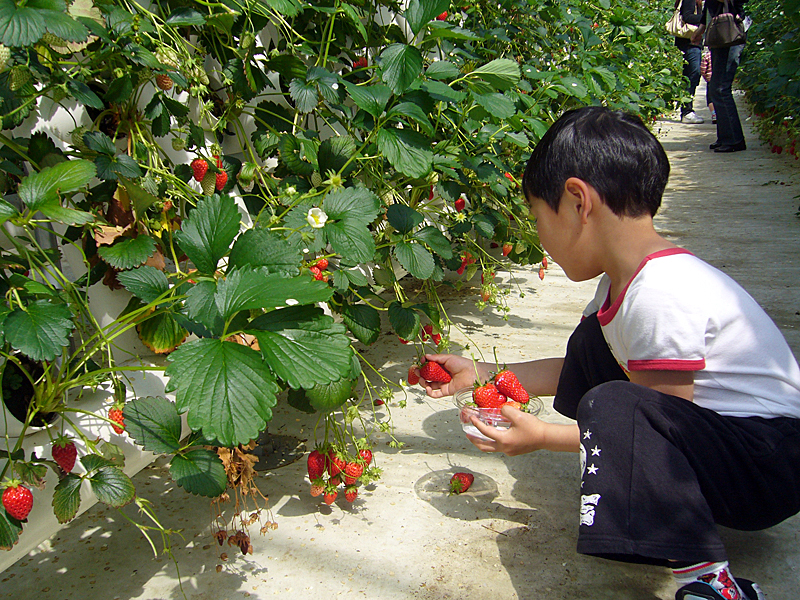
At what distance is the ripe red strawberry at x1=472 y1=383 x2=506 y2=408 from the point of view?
1.36 meters

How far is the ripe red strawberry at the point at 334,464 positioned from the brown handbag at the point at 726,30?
550 centimetres

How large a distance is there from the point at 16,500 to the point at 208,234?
430 mm

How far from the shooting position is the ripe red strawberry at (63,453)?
37.0 inches

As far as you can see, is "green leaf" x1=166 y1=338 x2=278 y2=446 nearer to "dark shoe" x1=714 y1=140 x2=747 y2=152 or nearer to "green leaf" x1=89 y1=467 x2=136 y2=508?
"green leaf" x1=89 y1=467 x2=136 y2=508

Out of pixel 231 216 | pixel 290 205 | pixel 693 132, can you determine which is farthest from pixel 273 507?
pixel 693 132

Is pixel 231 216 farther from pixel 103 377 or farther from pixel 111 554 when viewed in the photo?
pixel 111 554

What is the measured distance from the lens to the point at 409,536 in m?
1.32

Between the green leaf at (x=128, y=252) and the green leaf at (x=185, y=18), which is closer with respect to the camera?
the green leaf at (x=128, y=252)

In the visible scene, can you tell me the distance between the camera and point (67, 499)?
0.90 meters

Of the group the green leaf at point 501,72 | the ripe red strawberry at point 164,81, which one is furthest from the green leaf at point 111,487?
the green leaf at point 501,72

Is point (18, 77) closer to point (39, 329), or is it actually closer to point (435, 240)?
point (39, 329)

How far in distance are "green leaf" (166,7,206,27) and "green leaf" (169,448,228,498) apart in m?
0.77

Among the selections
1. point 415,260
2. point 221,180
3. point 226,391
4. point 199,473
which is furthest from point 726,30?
point 226,391

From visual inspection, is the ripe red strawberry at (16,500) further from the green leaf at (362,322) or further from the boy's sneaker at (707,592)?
the boy's sneaker at (707,592)
